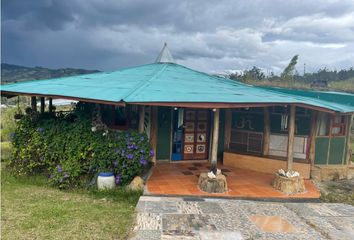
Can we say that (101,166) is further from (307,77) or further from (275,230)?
(307,77)

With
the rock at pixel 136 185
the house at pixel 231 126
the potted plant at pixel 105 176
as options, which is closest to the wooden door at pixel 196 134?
the house at pixel 231 126

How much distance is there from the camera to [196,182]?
7676 mm

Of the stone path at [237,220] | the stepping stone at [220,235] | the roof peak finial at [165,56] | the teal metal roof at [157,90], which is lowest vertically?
the stone path at [237,220]

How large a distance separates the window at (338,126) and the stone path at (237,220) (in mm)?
3665

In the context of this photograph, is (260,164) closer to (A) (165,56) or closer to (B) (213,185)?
(B) (213,185)

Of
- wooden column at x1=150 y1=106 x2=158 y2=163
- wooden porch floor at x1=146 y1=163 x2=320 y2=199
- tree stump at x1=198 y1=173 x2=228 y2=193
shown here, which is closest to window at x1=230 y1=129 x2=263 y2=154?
wooden porch floor at x1=146 y1=163 x2=320 y2=199

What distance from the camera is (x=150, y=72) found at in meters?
9.66

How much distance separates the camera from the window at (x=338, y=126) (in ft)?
31.2

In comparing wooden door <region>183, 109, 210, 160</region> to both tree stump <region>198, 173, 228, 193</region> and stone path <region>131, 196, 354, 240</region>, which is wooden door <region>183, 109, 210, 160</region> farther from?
stone path <region>131, 196, 354, 240</region>

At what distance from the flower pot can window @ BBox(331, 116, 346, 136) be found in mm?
7076

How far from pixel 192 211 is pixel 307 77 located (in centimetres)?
3306

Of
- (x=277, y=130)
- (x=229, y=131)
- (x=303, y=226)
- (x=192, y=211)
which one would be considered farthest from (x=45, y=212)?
(x=277, y=130)

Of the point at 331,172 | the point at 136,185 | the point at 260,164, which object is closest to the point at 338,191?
the point at 331,172

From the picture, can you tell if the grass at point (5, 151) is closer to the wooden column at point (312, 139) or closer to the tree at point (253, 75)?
the wooden column at point (312, 139)
